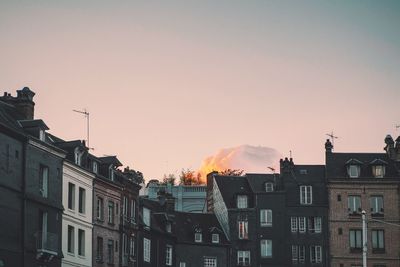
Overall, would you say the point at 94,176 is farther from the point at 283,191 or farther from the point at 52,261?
the point at 283,191

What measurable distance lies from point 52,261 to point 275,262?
119 ft

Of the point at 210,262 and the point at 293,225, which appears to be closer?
the point at 210,262

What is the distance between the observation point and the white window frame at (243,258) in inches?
3856

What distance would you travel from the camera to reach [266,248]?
9844cm

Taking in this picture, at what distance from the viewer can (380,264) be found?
9725 centimetres

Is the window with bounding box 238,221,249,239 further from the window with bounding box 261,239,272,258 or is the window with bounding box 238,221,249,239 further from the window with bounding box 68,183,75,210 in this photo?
the window with bounding box 68,183,75,210

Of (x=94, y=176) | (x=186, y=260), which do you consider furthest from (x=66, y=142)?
(x=186, y=260)

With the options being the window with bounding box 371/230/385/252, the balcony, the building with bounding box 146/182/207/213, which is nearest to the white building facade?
the balcony

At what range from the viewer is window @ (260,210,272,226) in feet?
325

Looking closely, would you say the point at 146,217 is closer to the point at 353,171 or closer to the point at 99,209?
the point at 99,209

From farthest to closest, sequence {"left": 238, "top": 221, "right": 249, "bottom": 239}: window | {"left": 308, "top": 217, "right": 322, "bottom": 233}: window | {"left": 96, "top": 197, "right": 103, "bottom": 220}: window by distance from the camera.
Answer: {"left": 238, "top": 221, "right": 249, "bottom": 239}: window
{"left": 308, "top": 217, "right": 322, "bottom": 233}: window
{"left": 96, "top": 197, "right": 103, "bottom": 220}: window

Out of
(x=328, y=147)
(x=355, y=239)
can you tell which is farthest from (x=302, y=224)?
(x=328, y=147)

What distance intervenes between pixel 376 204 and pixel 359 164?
4.51m

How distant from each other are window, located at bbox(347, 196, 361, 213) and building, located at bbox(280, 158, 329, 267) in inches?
96.6
